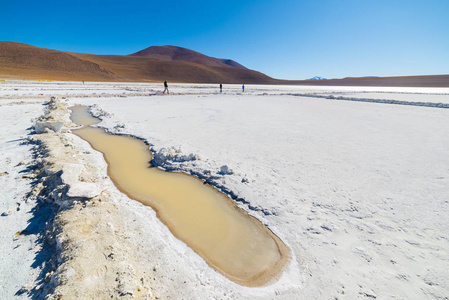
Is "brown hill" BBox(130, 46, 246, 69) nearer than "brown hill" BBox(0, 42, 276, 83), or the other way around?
"brown hill" BBox(0, 42, 276, 83)

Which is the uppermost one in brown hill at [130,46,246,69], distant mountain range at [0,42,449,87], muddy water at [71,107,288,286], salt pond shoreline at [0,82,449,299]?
brown hill at [130,46,246,69]

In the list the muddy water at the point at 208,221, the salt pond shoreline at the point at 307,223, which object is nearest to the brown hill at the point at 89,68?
the muddy water at the point at 208,221

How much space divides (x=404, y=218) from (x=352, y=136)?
16.9 ft

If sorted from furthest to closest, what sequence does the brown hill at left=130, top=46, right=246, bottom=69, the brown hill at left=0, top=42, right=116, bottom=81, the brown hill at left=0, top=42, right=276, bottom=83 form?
1. the brown hill at left=130, top=46, right=246, bottom=69
2. the brown hill at left=0, top=42, right=276, bottom=83
3. the brown hill at left=0, top=42, right=116, bottom=81

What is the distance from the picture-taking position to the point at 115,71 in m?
80.6

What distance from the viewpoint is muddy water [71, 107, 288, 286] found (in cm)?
254

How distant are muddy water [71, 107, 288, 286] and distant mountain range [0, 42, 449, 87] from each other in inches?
2631

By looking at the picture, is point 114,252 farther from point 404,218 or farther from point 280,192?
point 404,218

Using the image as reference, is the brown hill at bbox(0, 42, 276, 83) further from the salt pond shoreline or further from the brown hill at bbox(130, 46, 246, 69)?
the brown hill at bbox(130, 46, 246, 69)

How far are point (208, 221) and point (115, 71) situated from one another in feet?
307

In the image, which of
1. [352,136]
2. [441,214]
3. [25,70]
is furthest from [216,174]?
[25,70]

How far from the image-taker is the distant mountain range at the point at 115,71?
205ft

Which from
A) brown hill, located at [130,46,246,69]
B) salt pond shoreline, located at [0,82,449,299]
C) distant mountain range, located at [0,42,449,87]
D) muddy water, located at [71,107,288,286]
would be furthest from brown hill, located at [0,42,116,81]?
brown hill, located at [130,46,246,69]

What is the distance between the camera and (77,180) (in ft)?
12.3
